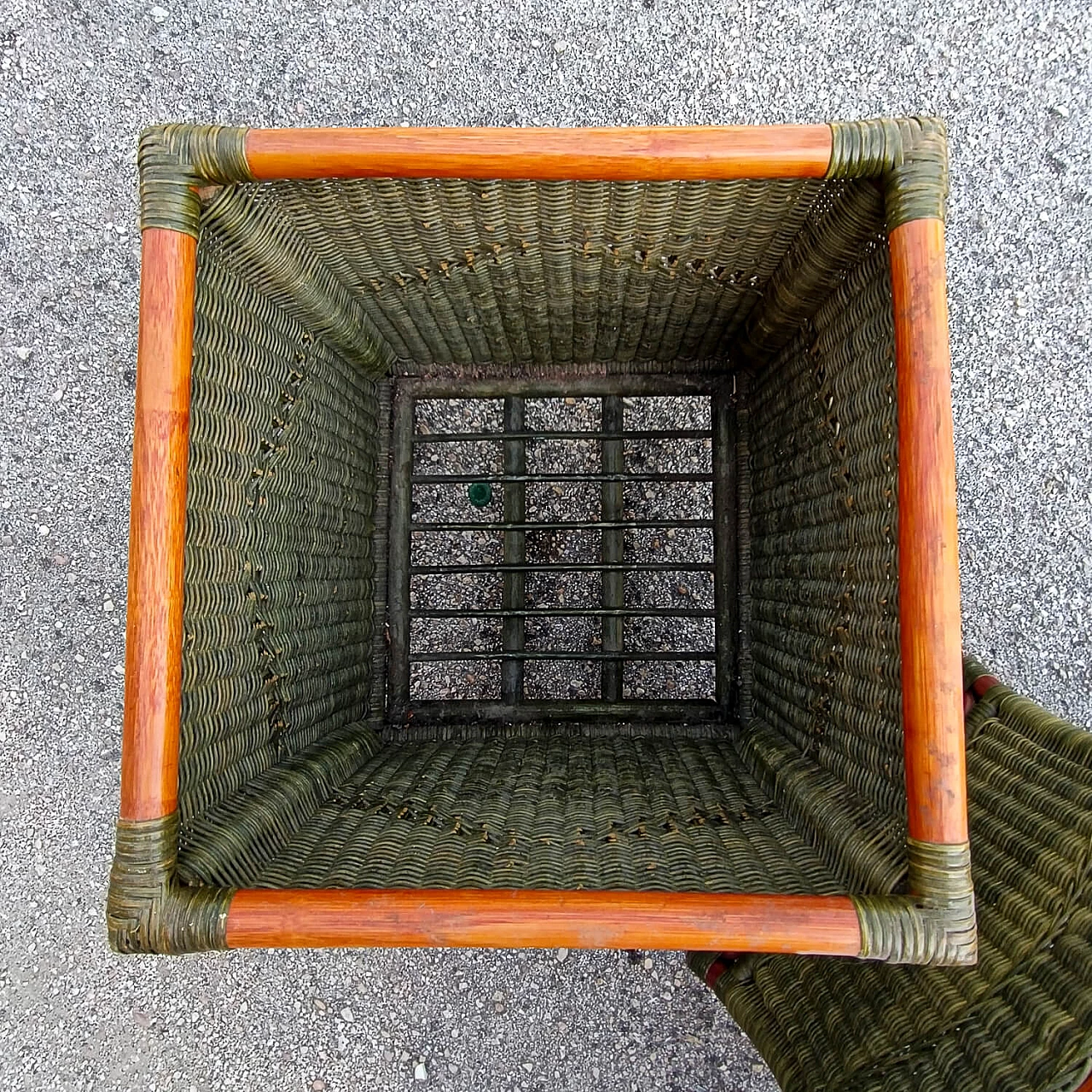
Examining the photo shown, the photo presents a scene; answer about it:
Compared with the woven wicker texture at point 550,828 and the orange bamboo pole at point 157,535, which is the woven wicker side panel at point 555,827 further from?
the orange bamboo pole at point 157,535

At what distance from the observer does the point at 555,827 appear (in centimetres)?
71

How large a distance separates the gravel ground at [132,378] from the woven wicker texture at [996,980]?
0.36m

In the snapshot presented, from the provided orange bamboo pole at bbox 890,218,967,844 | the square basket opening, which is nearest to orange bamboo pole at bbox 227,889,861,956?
orange bamboo pole at bbox 890,218,967,844

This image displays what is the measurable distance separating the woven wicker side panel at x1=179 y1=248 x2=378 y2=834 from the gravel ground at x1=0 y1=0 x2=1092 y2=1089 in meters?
0.42

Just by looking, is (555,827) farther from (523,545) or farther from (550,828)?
(523,545)

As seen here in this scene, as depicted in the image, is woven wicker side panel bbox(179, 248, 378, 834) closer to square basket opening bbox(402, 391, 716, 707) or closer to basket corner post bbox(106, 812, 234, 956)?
basket corner post bbox(106, 812, 234, 956)

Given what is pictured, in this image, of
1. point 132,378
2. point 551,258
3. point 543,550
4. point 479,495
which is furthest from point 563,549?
point 132,378

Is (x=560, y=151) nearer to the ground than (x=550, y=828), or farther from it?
farther from it

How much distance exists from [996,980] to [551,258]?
0.72 m

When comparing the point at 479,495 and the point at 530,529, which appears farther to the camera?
Answer: the point at 479,495

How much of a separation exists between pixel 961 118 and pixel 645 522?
0.74 meters

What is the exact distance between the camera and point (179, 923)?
1.89 feet

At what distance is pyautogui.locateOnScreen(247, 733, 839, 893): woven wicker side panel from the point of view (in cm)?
64

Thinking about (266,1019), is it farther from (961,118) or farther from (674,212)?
(961,118)
